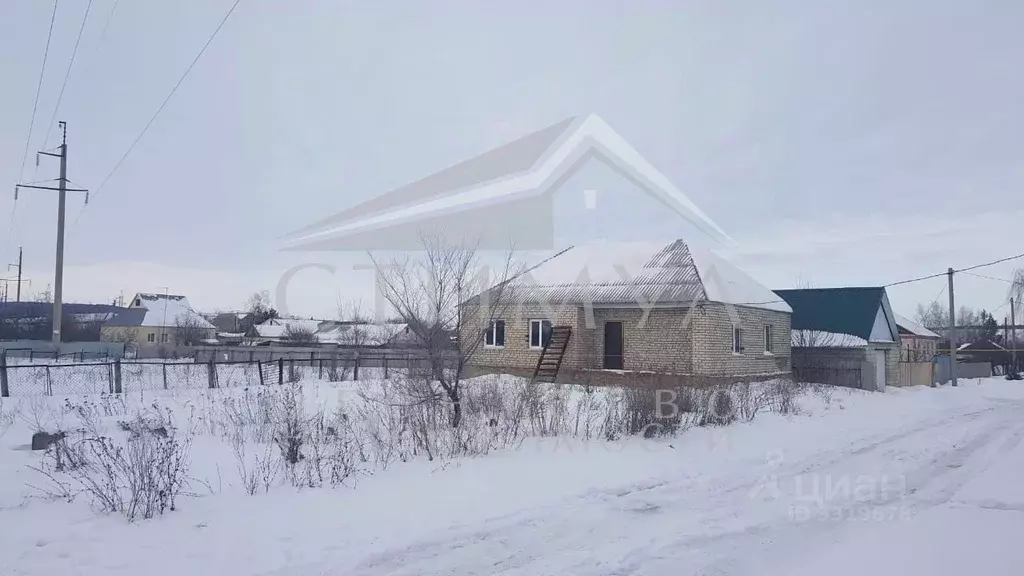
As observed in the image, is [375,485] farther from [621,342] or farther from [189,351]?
[189,351]

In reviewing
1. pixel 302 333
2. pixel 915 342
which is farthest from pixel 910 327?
pixel 302 333

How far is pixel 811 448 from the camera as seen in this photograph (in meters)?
9.92

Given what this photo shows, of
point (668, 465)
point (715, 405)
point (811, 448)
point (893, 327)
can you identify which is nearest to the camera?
point (668, 465)

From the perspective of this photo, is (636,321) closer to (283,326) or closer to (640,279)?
(640,279)

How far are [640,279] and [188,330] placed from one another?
46.6 metres

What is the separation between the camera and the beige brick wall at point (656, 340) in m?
19.1

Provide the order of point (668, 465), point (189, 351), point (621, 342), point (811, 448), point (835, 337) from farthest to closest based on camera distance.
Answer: point (189, 351)
point (835, 337)
point (621, 342)
point (811, 448)
point (668, 465)

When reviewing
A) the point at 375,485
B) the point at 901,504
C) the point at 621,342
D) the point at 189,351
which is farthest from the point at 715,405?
the point at 189,351

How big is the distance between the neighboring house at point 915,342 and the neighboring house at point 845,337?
7.57 m

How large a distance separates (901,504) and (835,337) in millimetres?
21499

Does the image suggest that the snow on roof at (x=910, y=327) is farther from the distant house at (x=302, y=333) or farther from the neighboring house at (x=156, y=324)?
the neighboring house at (x=156, y=324)

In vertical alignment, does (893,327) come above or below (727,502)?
above

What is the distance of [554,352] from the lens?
2044 centimetres

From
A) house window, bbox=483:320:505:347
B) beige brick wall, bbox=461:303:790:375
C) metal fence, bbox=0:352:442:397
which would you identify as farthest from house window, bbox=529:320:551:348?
metal fence, bbox=0:352:442:397
